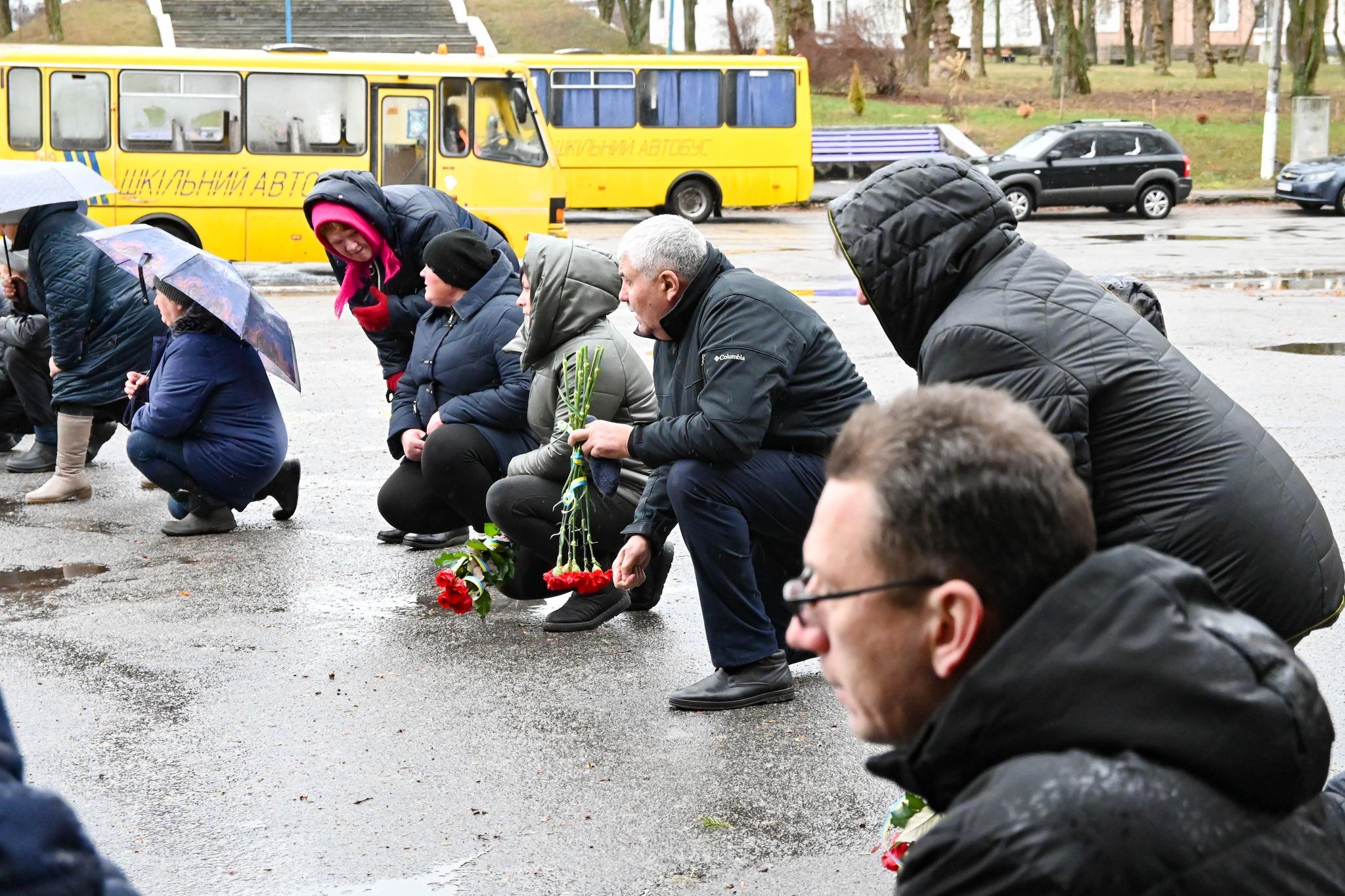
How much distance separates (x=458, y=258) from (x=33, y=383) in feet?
12.0

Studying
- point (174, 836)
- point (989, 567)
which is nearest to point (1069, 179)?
point (174, 836)

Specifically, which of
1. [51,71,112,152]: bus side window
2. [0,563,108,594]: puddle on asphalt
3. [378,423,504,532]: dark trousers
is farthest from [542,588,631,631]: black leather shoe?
[51,71,112,152]: bus side window

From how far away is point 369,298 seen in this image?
7.86m

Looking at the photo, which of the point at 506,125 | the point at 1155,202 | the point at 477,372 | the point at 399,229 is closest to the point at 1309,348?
the point at 399,229

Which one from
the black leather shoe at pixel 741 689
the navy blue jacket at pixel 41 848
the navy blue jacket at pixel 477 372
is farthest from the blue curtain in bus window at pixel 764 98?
the navy blue jacket at pixel 41 848

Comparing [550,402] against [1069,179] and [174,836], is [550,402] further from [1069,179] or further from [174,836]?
[1069,179]

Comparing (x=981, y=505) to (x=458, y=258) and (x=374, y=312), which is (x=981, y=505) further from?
(x=374, y=312)

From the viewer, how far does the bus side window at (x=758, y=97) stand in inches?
1056

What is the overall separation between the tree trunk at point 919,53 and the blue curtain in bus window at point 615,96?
2121cm

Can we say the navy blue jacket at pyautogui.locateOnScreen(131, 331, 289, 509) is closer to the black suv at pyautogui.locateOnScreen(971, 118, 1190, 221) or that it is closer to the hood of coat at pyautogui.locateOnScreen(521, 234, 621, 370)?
the hood of coat at pyautogui.locateOnScreen(521, 234, 621, 370)

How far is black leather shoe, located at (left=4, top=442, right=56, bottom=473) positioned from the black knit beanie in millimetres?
3548

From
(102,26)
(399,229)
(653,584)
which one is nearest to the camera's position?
(653,584)

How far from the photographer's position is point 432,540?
7.63 meters

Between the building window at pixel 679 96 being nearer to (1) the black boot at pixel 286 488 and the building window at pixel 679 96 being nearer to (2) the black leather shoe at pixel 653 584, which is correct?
(1) the black boot at pixel 286 488
